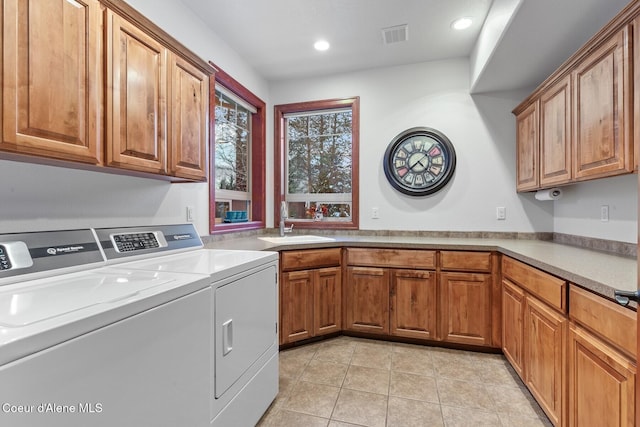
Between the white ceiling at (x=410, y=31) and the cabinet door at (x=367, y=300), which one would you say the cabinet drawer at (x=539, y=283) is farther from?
the white ceiling at (x=410, y=31)

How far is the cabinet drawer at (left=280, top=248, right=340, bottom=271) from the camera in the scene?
247 centimetres

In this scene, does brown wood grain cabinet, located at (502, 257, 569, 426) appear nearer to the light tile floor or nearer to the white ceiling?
the light tile floor

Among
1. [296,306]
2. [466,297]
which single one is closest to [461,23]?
[466,297]

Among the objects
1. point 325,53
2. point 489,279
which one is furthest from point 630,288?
point 325,53

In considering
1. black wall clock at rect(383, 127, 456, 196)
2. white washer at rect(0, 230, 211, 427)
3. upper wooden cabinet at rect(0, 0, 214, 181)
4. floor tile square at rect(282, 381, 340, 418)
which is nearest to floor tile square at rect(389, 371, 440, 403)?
floor tile square at rect(282, 381, 340, 418)

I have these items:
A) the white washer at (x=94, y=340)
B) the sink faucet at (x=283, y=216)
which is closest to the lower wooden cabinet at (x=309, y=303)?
the sink faucet at (x=283, y=216)

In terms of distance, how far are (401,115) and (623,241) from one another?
79.0 inches

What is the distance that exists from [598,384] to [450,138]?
7.50ft

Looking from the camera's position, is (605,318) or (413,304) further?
(413,304)

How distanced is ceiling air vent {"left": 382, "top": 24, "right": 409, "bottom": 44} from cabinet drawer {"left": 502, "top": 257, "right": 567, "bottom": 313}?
198 cm

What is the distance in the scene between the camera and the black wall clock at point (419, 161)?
116 inches

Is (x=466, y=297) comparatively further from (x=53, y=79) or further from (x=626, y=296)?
(x=53, y=79)

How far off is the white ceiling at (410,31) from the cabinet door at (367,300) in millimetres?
1929

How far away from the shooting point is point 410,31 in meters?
2.52
